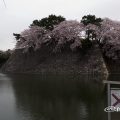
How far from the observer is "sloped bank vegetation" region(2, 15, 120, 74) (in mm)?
35469

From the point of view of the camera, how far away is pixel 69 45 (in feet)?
125

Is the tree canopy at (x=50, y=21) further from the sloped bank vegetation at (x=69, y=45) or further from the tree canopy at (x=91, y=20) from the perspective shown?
the tree canopy at (x=91, y=20)

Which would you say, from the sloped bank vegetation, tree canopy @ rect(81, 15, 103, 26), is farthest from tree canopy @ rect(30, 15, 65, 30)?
tree canopy @ rect(81, 15, 103, 26)

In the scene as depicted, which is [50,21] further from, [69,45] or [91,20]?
[91,20]

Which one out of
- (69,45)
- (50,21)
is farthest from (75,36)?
(50,21)

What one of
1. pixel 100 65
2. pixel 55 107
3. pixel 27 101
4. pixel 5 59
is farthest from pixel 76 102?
pixel 5 59

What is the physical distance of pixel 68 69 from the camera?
36.2 meters

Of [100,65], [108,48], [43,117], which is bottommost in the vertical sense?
[43,117]

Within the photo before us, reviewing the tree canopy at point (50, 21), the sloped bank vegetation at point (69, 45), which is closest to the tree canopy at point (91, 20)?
the sloped bank vegetation at point (69, 45)

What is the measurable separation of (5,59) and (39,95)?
3646 centimetres

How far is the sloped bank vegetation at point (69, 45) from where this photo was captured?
116 feet

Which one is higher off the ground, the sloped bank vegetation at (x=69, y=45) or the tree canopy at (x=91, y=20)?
the tree canopy at (x=91, y=20)

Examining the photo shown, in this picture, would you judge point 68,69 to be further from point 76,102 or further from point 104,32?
point 76,102

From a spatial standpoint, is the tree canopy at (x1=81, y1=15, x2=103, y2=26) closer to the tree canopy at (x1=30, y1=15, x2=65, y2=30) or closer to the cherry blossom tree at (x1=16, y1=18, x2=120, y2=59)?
the cherry blossom tree at (x1=16, y1=18, x2=120, y2=59)
